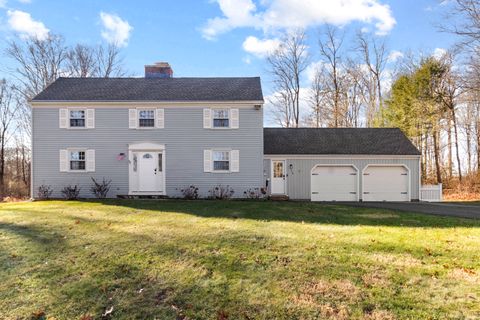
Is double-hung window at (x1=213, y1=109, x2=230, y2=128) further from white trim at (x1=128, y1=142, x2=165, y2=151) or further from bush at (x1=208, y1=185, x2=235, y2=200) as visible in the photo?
bush at (x1=208, y1=185, x2=235, y2=200)

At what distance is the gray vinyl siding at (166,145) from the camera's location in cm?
1519

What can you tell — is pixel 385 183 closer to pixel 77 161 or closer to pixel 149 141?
pixel 149 141

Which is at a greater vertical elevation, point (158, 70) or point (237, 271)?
point (158, 70)

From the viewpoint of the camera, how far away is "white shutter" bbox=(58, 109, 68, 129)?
15328 mm

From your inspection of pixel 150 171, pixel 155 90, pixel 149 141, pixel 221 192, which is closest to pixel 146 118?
pixel 149 141

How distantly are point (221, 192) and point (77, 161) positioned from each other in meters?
7.44

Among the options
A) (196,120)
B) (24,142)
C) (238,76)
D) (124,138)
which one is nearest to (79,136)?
(124,138)

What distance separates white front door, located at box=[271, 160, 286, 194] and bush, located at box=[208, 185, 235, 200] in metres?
2.47

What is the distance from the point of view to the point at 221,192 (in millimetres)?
15117

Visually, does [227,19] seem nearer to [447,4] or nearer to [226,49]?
[226,49]

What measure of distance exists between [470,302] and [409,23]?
17.7 metres

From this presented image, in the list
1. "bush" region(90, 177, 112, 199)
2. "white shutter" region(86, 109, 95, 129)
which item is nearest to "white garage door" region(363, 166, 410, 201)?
"bush" region(90, 177, 112, 199)

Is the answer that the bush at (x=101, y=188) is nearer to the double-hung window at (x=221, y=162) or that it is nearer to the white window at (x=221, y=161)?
the white window at (x=221, y=161)

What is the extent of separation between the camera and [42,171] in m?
15.1
